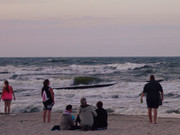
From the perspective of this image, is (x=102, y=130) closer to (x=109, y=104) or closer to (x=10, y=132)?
(x=10, y=132)

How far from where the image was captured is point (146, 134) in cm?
873

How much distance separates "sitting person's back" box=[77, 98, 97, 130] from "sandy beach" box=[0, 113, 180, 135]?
26 cm

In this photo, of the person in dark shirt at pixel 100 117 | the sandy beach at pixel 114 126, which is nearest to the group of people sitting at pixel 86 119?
the person in dark shirt at pixel 100 117

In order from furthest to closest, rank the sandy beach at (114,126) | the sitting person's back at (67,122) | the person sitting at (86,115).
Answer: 1. the sitting person's back at (67,122)
2. the person sitting at (86,115)
3. the sandy beach at (114,126)

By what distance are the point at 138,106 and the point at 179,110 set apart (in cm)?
186

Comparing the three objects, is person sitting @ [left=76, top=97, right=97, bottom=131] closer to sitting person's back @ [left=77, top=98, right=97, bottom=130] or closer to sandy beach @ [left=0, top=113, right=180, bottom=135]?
sitting person's back @ [left=77, top=98, right=97, bottom=130]

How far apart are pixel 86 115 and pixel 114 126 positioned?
55.4 inches

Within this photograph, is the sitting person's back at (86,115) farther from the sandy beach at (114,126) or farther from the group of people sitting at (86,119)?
the sandy beach at (114,126)

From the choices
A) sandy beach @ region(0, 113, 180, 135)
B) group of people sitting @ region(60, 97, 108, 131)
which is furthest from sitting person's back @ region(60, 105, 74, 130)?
sandy beach @ region(0, 113, 180, 135)

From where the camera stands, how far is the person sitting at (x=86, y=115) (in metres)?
9.27

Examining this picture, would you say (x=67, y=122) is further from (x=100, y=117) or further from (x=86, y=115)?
(x=100, y=117)

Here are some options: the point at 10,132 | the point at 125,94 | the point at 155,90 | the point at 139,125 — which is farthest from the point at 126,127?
the point at 125,94

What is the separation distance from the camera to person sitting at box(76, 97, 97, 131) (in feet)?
30.4

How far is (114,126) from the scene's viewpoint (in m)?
10.3
